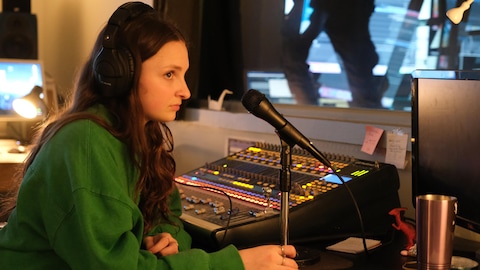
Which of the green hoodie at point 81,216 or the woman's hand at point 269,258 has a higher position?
the green hoodie at point 81,216

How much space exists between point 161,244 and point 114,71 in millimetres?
399

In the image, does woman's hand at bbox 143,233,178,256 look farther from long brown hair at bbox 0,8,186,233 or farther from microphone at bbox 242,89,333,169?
microphone at bbox 242,89,333,169

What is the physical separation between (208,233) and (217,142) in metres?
1.02

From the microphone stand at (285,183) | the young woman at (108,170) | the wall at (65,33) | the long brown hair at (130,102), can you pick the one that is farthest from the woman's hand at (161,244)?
the wall at (65,33)

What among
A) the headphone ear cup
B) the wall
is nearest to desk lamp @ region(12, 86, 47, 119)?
the wall

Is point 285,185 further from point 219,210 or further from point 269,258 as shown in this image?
point 219,210

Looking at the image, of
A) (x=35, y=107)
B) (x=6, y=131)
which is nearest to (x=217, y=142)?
(x=35, y=107)

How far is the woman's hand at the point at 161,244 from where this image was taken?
1377mm

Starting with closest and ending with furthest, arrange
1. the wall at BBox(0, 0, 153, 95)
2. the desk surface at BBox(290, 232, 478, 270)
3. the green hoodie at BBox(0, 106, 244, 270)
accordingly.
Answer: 1. the green hoodie at BBox(0, 106, 244, 270)
2. the desk surface at BBox(290, 232, 478, 270)
3. the wall at BBox(0, 0, 153, 95)

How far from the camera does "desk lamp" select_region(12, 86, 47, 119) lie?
3.04 metres

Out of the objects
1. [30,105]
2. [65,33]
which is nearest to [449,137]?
[30,105]

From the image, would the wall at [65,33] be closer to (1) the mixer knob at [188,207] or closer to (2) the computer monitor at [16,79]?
(2) the computer monitor at [16,79]

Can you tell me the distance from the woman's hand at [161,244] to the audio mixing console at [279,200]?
3.0 inches

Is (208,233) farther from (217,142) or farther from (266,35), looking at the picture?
(266,35)
